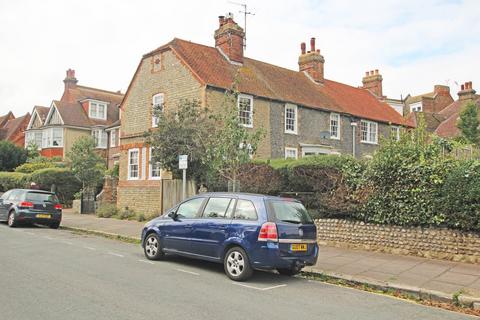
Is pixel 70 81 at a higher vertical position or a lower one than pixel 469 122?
higher

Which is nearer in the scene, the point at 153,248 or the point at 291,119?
the point at 153,248

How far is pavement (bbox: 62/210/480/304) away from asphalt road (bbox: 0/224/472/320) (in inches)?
26.0

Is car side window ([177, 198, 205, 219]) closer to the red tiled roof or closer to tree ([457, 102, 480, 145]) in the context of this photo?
the red tiled roof

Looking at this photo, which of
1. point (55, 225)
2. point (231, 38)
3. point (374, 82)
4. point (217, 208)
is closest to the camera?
point (217, 208)

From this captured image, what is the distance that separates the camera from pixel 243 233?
8391mm

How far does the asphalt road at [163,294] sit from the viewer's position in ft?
19.9

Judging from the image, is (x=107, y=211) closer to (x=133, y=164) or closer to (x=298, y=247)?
(x=133, y=164)

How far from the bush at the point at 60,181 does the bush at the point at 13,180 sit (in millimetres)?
1734

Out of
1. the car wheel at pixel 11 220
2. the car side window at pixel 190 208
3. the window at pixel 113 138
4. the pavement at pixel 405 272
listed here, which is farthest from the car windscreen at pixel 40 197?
the window at pixel 113 138

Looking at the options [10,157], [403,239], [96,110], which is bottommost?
[403,239]

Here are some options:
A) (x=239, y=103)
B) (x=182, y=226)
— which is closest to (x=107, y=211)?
(x=239, y=103)

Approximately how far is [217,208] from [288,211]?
1494mm

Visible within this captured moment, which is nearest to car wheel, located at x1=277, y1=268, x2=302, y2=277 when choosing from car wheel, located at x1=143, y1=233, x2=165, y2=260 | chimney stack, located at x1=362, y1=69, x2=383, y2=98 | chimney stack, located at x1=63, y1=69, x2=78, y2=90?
car wheel, located at x1=143, y1=233, x2=165, y2=260

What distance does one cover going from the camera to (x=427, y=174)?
11.2 meters
